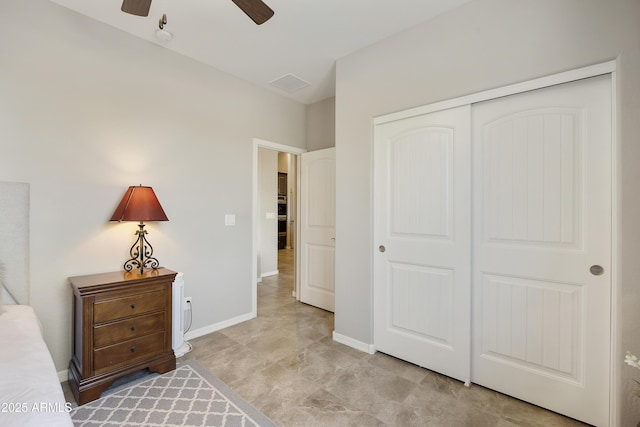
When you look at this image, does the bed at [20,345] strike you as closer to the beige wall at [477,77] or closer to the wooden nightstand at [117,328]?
the wooden nightstand at [117,328]

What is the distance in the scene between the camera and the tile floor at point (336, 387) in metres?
1.80

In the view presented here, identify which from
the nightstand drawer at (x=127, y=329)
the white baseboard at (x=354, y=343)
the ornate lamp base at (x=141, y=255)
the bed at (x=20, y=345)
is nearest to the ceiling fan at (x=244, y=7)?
the bed at (x=20, y=345)

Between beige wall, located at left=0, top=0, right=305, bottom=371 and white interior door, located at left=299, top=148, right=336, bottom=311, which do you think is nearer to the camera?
beige wall, located at left=0, top=0, right=305, bottom=371

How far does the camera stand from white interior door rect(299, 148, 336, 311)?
371 centimetres

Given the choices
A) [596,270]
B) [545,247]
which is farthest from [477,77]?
[596,270]

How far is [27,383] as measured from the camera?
1.04m

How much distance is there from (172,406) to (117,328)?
660 millimetres

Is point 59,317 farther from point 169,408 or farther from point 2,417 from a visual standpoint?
point 2,417

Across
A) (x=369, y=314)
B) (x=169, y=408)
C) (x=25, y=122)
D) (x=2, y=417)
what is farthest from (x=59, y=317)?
(x=369, y=314)

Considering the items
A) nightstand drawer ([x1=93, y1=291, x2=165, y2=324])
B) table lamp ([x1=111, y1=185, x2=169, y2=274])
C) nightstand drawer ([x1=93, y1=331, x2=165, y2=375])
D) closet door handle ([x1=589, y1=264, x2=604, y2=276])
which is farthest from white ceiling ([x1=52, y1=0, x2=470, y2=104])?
nightstand drawer ([x1=93, y1=331, x2=165, y2=375])

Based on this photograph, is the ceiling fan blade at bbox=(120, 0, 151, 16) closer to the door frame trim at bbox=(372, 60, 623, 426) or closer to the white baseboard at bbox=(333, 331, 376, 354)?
the door frame trim at bbox=(372, 60, 623, 426)

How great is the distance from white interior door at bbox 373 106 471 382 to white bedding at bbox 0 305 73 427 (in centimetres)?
215

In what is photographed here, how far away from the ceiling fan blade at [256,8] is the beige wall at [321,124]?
7.46ft

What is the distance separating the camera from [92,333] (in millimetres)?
1949
